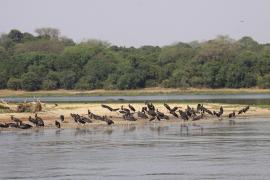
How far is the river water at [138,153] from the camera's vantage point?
2145 centimetres

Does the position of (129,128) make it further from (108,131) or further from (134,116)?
(134,116)

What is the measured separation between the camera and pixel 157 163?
77.2 ft

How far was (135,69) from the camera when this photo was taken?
91312mm

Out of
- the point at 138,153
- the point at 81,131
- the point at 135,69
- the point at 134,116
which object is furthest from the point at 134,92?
the point at 138,153

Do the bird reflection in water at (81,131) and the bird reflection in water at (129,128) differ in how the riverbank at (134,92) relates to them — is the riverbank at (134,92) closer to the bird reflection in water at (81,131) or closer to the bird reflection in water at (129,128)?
the bird reflection in water at (129,128)

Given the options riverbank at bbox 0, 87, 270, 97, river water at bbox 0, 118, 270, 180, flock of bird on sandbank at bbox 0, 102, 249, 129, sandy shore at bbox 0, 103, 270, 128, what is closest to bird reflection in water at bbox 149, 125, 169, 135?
river water at bbox 0, 118, 270, 180

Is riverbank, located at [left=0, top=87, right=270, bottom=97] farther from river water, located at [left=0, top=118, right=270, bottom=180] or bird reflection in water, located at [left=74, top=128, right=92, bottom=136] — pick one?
river water, located at [left=0, top=118, right=270, bottom=180]

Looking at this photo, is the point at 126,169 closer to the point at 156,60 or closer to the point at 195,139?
the point at 195,139

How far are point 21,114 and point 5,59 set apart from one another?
5765 cm

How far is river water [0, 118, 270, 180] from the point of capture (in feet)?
70.4

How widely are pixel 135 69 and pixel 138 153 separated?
65.4m

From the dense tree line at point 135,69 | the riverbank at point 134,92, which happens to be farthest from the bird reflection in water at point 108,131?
the dense tree line at point 135,69

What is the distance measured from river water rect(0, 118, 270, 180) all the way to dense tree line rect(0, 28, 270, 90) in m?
51.8

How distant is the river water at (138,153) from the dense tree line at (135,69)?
170ft
